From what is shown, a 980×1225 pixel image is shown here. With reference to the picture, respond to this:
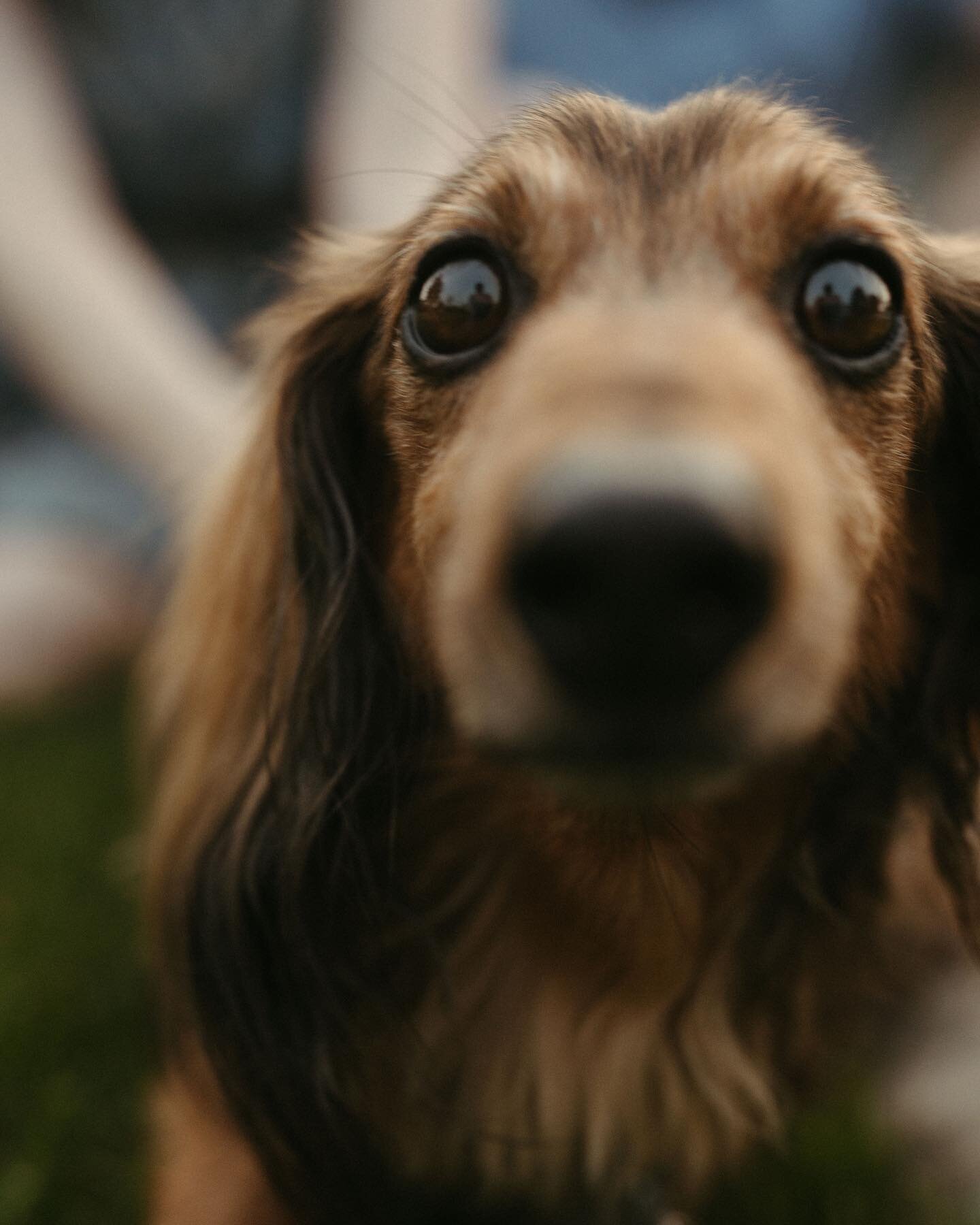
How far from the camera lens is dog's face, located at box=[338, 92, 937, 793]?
865 mm

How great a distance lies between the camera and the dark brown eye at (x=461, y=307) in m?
1.26

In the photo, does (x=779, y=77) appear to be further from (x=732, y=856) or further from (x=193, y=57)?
(x=193, y=57)

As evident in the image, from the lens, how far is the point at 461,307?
4.15ft

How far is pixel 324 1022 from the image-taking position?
1.49 metres

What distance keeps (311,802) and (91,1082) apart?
865 millimetres

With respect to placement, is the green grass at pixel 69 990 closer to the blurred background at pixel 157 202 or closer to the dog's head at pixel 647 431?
the blurred background at pixel 157 202

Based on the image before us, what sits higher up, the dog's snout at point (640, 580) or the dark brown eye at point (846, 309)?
the dark brown eye at point (846, 309)

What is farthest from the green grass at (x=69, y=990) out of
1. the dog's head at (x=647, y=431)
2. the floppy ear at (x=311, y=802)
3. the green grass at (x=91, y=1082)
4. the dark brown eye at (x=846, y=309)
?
the dark brown eye at (x=846, y=309)

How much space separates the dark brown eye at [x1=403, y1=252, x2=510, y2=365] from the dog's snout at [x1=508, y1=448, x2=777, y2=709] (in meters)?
0.45

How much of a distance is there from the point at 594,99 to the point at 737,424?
673 mm

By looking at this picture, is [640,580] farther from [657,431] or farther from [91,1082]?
[91,1082]

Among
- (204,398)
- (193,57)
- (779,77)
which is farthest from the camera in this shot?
(193,57)

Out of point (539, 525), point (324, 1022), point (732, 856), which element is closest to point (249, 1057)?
point (324, 1022)

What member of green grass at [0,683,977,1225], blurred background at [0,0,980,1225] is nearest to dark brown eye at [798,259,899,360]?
green grass at [0,683,977,1225]
